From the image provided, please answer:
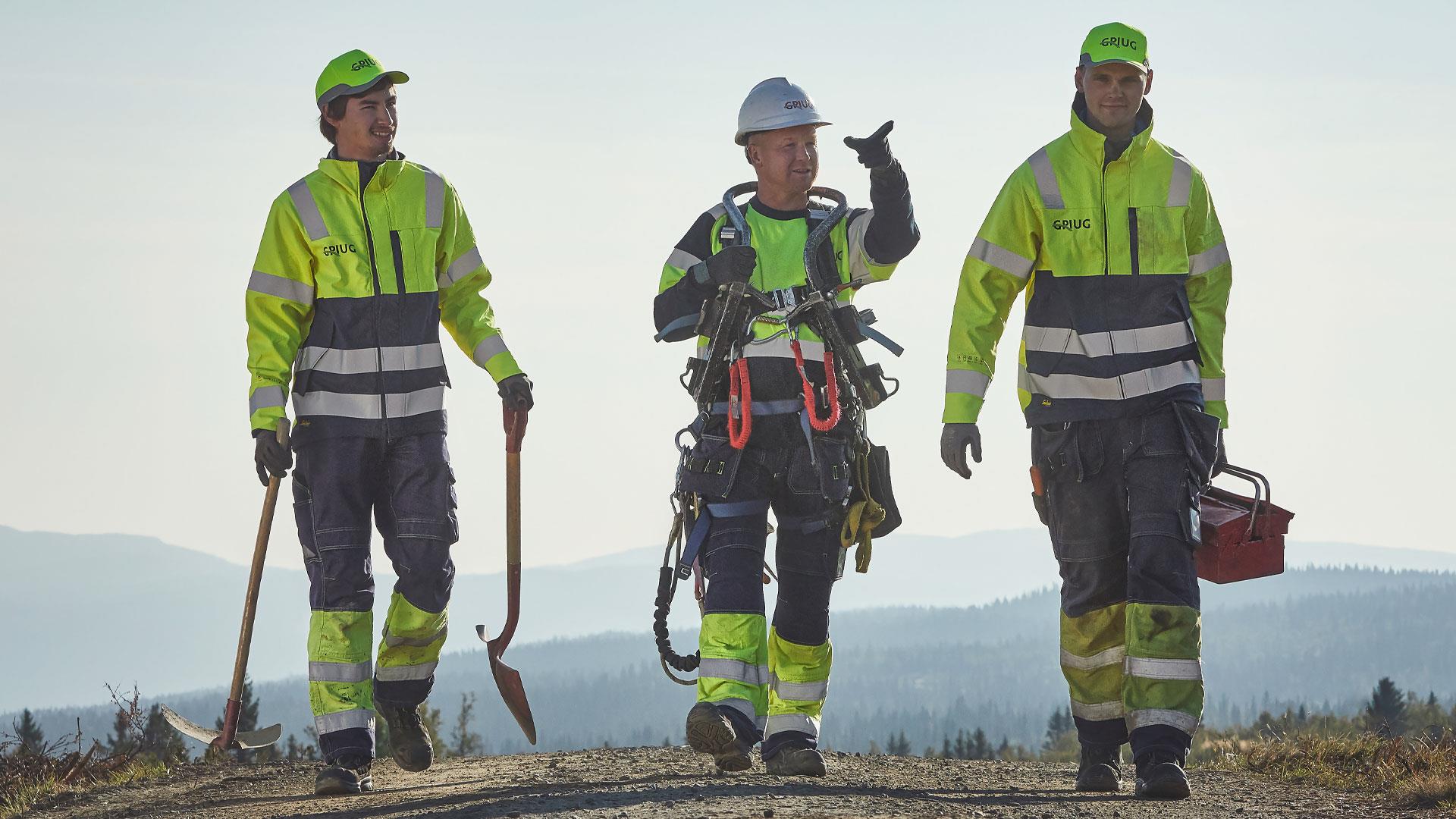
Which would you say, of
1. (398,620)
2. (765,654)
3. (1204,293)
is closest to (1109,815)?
(765,654)

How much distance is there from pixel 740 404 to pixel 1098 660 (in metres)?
1.83

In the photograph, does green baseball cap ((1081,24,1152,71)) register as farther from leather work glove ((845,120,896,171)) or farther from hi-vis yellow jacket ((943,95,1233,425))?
leather work glove ((845,120,896,171))

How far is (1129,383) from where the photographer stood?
6832mm

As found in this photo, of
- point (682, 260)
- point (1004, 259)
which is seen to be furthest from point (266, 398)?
point (1004, 259)

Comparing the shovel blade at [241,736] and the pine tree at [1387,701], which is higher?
the shovel blade at [241,736]

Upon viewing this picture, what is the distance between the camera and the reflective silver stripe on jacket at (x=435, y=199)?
762 centimetres

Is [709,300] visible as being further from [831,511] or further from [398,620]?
Result: [398,620]

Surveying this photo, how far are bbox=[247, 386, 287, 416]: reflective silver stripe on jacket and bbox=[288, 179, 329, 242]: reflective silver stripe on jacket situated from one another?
2.22 feet

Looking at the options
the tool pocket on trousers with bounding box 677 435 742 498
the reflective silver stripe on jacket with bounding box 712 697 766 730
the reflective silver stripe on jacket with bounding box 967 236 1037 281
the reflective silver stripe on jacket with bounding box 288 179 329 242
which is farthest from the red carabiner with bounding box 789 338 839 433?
the reflective silver stripe on jacket with bounding box 288 179 329 242

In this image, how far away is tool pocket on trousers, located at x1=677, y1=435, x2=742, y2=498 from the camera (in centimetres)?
709

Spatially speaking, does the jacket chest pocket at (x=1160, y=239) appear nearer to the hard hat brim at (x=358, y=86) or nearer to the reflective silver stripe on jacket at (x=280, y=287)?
the hard hat brim at (x=358, y=86)

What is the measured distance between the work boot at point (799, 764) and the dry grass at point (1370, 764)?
2.36 meters

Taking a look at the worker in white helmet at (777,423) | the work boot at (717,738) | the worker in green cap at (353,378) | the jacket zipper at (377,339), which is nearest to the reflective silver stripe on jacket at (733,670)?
the worker in white helmet at (777,423)

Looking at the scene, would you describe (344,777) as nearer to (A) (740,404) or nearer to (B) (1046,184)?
(A) (740,404)
